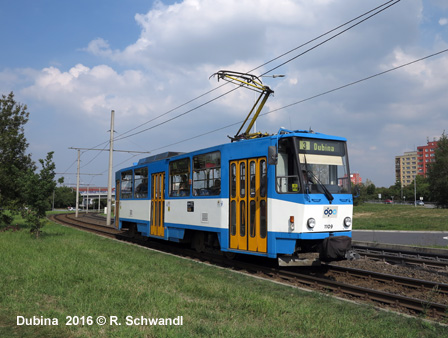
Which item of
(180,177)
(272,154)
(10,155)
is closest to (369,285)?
(272,154)

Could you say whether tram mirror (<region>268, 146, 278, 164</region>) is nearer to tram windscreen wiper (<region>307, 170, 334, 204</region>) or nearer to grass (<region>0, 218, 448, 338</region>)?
tram windscreen wiper (<region>307, 170, 334, 204</region>)

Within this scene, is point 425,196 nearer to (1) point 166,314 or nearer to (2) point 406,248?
(2) point 406,248

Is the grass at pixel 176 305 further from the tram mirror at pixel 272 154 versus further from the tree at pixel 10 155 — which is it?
the tree at pixel 10 155

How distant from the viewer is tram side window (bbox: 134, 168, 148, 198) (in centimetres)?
1619

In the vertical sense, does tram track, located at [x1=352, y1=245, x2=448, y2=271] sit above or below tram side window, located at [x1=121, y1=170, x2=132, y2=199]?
below

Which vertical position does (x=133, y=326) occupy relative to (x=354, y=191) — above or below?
below

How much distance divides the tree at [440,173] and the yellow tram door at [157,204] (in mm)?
43778

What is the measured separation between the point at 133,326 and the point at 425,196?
120 meters

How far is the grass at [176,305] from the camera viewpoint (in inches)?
207

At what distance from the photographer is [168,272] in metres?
9.50

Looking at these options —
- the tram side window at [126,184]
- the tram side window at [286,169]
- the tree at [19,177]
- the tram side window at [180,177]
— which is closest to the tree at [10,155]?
the tree at [19,177]

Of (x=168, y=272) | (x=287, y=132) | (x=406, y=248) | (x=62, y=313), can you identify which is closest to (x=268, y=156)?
(x=287, y=132)

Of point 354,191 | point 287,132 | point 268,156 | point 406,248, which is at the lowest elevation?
point 406,248

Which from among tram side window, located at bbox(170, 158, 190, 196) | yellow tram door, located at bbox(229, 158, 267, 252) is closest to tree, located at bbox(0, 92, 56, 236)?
tram side window, located at bbox(170, 158, 190, 196)
